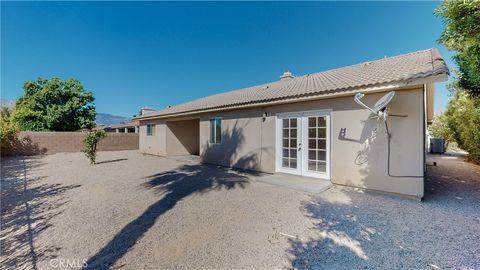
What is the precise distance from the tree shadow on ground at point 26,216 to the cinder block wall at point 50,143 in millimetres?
11802

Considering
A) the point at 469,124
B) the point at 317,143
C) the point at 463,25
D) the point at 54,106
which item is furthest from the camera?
the point at 54,106

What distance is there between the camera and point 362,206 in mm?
5043

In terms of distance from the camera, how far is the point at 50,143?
1792cm

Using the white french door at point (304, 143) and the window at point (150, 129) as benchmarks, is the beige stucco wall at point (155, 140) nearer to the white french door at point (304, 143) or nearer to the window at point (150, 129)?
the window at point (150, 129)

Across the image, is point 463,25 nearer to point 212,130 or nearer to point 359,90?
point 359,90

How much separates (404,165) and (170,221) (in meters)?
6.13

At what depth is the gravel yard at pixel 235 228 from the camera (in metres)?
2.98

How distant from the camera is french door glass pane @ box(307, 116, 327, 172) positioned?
718cm

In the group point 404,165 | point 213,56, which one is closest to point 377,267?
A: point 404,165

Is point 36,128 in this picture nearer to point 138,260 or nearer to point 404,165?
point 138,260

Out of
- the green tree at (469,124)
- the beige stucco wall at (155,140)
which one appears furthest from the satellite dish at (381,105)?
the beige stucco wall at (155,140)

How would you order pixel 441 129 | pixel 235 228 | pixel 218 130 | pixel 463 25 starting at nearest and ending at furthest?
pixel 235 228
pixel 463 25
pixel 218 130
pixel 441 129

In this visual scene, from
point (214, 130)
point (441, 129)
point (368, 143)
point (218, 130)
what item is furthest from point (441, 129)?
point (214, 130)

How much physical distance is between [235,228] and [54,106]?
2742 centimetres
